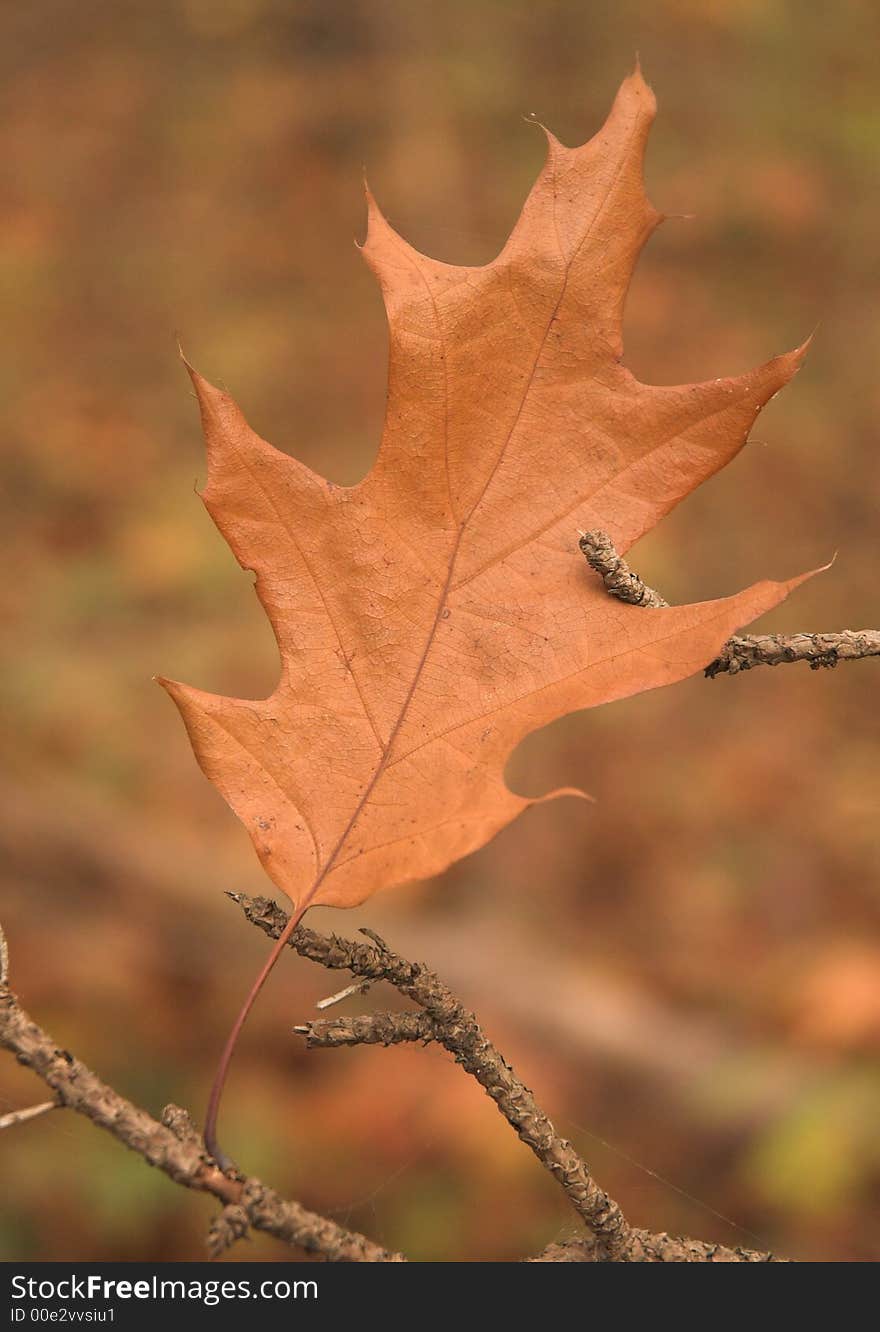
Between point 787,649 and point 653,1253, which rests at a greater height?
point 787,649

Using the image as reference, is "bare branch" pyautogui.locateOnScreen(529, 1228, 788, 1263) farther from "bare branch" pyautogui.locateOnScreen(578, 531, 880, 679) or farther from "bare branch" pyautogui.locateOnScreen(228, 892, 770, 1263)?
"bare branch" pyautogui.locateOnScreen(578, 531, 880, 679)

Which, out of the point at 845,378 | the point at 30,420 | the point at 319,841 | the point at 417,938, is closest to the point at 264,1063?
the point at 417,938

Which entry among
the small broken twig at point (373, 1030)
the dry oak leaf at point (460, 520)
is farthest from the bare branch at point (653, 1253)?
the dry oak leaf at point (460, 520)

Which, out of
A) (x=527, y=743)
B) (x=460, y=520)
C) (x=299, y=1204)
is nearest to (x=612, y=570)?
(x=460, y=520)

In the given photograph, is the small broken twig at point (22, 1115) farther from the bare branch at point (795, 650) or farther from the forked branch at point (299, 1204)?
the bare branch at point (795, 650)

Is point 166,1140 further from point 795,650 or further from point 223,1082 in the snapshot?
point 795,650
